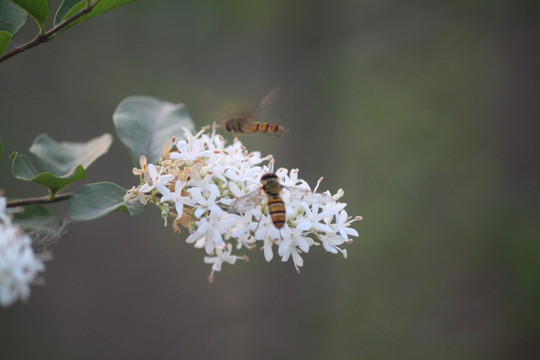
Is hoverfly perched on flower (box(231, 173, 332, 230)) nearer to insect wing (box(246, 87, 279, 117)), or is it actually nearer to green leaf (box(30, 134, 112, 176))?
insect wing (box(246, 87, 279, 117))

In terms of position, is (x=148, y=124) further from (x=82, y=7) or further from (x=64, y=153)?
(x=82, y=7)

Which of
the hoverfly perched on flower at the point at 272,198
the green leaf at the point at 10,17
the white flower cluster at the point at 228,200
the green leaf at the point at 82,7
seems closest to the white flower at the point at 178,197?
the white flower cluster at the point at 228,200

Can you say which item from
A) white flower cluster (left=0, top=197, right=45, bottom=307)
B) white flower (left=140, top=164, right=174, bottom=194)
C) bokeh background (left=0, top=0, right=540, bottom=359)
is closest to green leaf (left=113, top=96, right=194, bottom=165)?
white flower (left=140, top=164, right=174, bottom=194)

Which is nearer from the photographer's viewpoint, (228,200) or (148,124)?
(228,200)

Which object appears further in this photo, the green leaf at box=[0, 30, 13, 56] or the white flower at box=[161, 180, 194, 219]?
the white flower at box=[161, 180, 194, 219]

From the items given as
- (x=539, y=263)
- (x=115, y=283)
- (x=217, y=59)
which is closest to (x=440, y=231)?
(x=539, y=263)

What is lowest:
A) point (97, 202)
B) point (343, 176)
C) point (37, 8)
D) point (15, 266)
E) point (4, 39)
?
point (15, 266)

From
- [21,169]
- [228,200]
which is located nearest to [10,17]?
[21,169]
